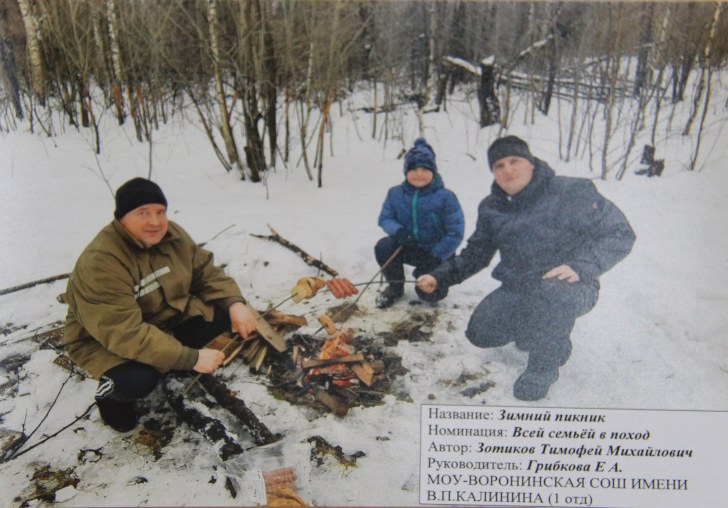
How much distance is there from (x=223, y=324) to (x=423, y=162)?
114 cm

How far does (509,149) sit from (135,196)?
4.75 ft

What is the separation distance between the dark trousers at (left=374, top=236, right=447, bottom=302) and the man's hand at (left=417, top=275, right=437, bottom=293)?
21 millimetres

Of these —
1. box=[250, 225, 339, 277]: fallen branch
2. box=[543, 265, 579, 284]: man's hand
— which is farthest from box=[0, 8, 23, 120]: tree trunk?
box=[543, 265, 579, 284]: man's hand

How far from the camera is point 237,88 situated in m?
1.88

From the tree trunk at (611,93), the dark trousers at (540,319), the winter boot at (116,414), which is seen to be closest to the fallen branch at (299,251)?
the dark trousers at (540,319)

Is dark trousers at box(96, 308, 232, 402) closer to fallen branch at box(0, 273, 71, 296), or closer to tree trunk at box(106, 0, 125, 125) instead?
fallen branch at box(0, 273, 71, 296)

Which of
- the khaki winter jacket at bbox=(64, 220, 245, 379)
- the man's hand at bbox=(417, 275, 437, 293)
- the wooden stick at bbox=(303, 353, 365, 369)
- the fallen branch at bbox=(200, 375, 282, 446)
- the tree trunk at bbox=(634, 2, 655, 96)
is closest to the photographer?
the khaki winter jacket at bbox=(64, 220, 245, 379)

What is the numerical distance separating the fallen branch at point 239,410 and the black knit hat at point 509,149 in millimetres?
1376

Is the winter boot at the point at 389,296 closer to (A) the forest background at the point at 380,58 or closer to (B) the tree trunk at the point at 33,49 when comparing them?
(A) the forest background at the point at 380,58

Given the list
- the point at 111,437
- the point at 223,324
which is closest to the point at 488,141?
the point at 223,324

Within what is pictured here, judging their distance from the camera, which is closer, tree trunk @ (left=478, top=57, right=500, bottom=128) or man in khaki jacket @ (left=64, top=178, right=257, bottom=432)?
man in khaki jacket @ (left=64, top=178, right=257, bottom=432)

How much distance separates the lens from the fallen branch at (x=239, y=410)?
1.46 meters

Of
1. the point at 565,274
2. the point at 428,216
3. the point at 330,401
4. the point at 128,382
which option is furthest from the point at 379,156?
the point at 128,382

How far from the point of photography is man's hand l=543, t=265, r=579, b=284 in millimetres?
1586
